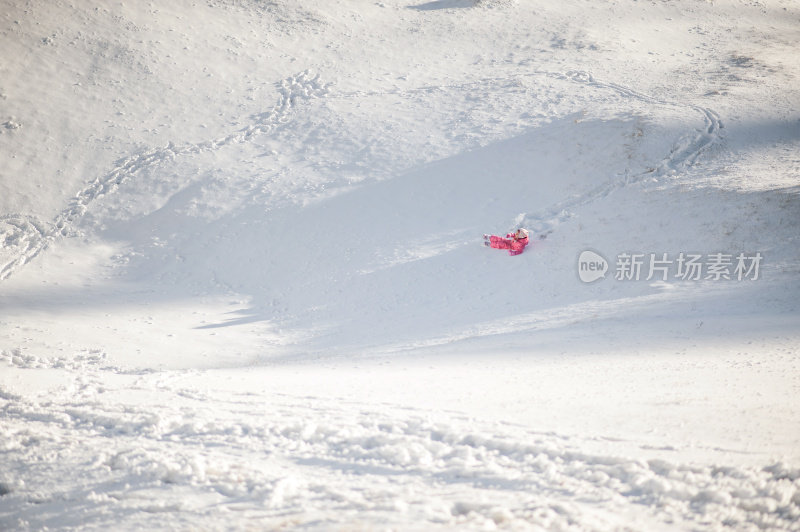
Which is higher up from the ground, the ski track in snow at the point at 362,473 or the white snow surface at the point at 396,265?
the white snow surface at the point at 396,265

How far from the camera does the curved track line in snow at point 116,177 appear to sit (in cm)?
1327

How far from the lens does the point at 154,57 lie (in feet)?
63.3

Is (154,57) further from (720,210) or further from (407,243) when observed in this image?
(720,210)

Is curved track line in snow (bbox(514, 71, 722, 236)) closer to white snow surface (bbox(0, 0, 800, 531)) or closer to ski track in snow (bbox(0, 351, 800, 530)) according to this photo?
white snow surface (bbox(0, 0, 800, 531))

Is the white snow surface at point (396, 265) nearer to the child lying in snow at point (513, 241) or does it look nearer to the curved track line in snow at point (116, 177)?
the curved track line in snow at point (116, 177)

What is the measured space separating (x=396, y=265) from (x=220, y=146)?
7.45 meters

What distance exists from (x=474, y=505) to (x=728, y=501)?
178 centimetres

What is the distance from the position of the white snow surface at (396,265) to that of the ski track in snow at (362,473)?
0.10ft

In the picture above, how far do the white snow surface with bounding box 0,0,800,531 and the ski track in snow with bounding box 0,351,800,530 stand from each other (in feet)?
0.10

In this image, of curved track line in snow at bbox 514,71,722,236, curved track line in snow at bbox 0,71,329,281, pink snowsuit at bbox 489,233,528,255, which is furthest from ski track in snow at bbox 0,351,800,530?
curved track line in snow at bbox 0,71,329,281

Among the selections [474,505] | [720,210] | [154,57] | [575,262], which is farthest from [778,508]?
[154,57]

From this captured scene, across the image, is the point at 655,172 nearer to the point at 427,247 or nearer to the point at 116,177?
the point at 427,247

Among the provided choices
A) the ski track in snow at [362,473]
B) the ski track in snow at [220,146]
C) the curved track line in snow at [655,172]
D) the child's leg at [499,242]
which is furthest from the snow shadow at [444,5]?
the ski track in snow at [362,473]

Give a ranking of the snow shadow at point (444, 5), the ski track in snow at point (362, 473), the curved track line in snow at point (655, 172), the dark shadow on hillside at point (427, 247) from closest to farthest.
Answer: the ski track in snow at point (362, 473) → the dark shadow on hillside at point (427, 247) → the curved track line in snow at point (655, 172) → the snow shadow at point (444, 5)
